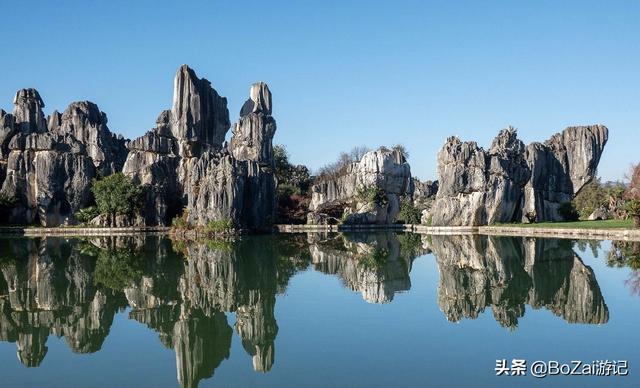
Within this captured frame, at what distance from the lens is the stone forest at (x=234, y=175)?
137 ft

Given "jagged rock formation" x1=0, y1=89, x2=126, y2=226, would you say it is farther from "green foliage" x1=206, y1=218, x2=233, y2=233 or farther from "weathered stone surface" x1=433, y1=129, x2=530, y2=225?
"weathered stone surface" x1=433, y1=129, x2=530, y2=225

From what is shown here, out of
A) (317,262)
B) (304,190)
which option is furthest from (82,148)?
(317,262)

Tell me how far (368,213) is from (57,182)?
21.8 meters

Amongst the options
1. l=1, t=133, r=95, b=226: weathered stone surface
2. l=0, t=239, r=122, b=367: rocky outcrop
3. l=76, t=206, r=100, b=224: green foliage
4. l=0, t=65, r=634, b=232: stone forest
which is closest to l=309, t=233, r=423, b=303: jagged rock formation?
l=0, t=239, r=122, b=367: rocky outcrop

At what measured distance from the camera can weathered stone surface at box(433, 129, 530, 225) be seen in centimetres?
4228

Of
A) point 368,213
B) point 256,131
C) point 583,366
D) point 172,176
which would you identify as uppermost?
point 256,131

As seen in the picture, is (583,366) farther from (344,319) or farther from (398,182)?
(398,182)

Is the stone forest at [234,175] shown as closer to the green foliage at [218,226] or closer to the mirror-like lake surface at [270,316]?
the green foliage at [218,226]

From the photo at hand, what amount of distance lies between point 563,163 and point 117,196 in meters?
33.0

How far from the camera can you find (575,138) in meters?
50.7

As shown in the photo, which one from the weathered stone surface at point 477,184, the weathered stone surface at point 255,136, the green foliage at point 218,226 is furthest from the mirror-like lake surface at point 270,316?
the weathered stone surface at point 255,136

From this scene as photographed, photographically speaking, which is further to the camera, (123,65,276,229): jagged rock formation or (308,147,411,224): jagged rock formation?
(308,147,411,224): jagged rock formation

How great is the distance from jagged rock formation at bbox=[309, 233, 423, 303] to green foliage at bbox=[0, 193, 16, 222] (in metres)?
22.5

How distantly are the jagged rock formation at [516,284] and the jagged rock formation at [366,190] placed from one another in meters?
21.6
